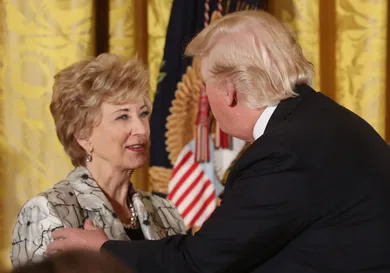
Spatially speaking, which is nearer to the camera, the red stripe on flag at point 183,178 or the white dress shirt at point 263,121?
the white dress shirt at point 263,121

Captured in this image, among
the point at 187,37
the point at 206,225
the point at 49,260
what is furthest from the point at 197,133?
the point at 49,260

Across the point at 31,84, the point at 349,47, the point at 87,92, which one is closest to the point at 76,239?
the point at 87,92

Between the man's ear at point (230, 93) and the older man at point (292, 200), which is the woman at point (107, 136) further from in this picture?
the man's ear at point (230, 93)

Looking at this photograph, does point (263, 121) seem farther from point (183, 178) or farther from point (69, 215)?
point (183, 178)

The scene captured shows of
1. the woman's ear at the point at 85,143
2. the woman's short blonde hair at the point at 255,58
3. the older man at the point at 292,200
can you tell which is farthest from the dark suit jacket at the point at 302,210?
the woman's ear at the point at 85,143

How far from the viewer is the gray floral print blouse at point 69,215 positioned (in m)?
2.30

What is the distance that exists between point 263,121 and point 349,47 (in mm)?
1760

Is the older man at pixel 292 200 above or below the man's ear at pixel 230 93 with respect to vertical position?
below

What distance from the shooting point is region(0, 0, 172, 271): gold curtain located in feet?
11.1

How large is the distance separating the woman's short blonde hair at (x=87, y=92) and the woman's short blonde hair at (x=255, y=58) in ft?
1.44

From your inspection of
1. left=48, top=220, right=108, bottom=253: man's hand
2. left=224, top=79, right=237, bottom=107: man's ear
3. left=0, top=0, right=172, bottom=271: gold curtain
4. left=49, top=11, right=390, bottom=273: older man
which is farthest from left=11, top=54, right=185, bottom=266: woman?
left=0, top=0, right=172, bottom=271: gold curtain

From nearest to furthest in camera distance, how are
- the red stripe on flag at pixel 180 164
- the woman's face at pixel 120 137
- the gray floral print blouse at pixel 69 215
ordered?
the gray floral print blouse at pixel 69 215 → the woman's face at pixel 120 137 → the red stripe on flag at pixel 180 164

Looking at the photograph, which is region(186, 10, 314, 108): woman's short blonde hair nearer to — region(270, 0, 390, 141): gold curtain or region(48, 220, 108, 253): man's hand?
region(48, 220, 108, 253): man's hand

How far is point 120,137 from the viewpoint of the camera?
2605mm
